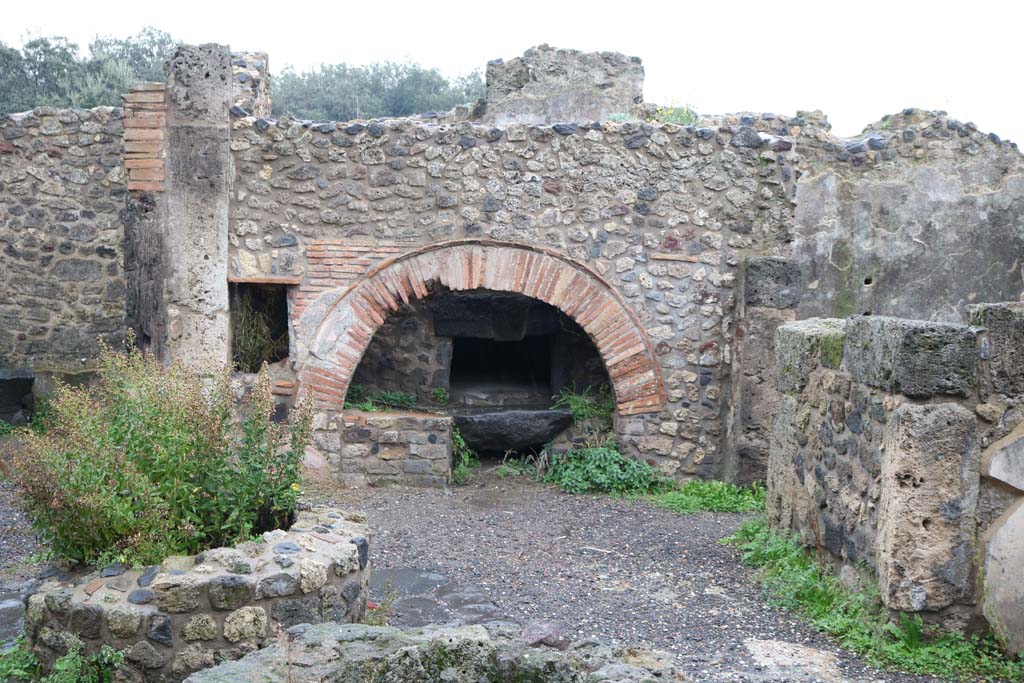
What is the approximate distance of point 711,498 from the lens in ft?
24.1

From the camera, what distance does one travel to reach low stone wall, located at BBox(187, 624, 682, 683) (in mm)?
2822

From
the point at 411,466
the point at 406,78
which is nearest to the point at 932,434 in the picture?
the point at 411,466

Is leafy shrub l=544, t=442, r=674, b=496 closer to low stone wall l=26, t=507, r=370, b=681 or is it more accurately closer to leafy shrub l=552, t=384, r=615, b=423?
leafy shrub l=552, t=384, r=615, b=423

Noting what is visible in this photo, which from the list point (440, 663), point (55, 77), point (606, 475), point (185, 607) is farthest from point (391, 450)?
point (55, 77)

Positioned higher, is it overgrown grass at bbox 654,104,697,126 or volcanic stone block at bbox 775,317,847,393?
overgrown grass at bbox 654,104,697,126

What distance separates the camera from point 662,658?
322cm

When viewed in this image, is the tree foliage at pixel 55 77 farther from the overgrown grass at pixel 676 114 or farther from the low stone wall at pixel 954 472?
the low stone wall at pixel 954 472

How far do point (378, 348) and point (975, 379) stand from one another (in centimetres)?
629

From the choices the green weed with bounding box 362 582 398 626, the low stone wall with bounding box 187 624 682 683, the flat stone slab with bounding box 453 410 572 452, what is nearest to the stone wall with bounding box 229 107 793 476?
the flat stone slab with bounding box 453 410 572 452

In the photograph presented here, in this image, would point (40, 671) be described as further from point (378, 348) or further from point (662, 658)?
point (378, 348)

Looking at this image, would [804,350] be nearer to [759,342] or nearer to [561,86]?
[759,342]

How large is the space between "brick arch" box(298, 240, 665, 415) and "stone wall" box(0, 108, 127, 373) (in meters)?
3.46

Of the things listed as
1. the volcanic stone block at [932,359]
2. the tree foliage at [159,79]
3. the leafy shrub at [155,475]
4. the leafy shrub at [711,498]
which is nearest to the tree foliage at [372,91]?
the tree foliage at [159,79]

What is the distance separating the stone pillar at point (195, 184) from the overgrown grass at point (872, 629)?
4.68 meters
